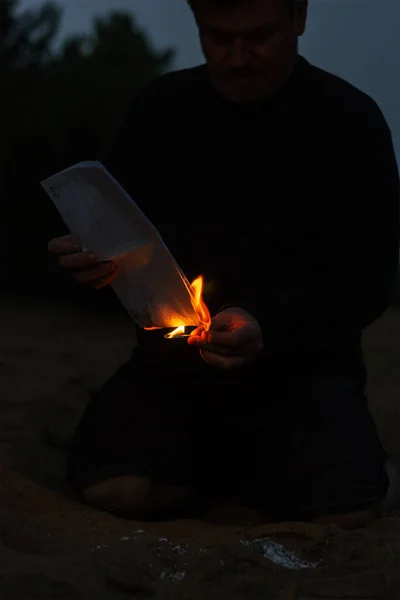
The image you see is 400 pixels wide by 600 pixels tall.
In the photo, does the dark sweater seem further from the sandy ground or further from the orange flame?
the sandy ground

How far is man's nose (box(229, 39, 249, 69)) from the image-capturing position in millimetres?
2168

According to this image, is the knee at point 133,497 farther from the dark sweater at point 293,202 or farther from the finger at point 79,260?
the finger at point 79,260

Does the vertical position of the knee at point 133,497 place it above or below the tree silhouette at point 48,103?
below

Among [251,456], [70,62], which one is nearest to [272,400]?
[251,456]

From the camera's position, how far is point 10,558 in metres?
1.86

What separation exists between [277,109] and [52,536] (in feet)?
3.90

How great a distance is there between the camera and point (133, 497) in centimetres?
224

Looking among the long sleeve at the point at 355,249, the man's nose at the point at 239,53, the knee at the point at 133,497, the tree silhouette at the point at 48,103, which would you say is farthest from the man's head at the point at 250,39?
the tree silhouette at the point at 48,103

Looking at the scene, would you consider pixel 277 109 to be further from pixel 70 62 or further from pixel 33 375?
pixel 70 62

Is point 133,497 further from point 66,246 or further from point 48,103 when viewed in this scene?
point 48,103

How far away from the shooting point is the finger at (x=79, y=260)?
2039 millimetres

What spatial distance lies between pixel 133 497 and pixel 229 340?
527 millimetres

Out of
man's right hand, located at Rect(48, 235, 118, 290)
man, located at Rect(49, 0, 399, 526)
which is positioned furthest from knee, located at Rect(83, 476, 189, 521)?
man's right hand, located at Rect(48, 235, 118, 290)

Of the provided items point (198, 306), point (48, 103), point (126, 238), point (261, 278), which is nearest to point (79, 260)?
point (126, 238)
